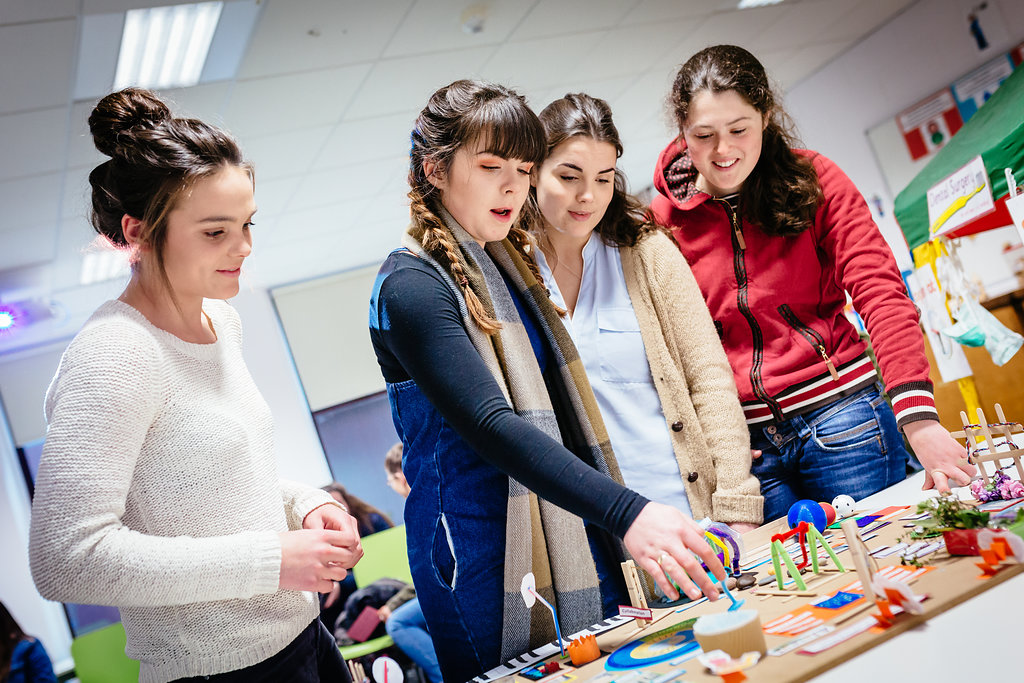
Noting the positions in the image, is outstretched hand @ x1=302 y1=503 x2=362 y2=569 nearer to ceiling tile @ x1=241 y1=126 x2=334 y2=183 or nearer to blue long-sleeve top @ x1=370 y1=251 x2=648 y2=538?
blue long-sleeve top @ x1=370 y1=251 x2=648 y2=538

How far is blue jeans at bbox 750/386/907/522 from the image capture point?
4.92 feet

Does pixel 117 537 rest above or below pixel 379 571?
above

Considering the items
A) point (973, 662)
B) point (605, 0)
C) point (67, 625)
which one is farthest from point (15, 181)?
point (973, 662)

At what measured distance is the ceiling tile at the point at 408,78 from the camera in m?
4.31

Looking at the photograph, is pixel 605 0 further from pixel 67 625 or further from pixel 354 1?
pixel 67 625

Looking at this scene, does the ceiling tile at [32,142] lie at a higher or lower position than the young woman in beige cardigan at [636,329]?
higher

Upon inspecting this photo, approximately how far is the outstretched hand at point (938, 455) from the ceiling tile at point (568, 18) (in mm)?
3421

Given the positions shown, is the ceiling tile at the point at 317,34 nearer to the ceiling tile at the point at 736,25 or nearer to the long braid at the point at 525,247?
the ceiling tile at the point at 736,25

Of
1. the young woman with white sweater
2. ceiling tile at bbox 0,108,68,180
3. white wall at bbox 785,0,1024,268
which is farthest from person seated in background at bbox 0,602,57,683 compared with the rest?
white wall at bbox 785,0,1024,268

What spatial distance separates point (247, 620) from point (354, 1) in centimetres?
318

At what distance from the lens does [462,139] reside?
129 cm

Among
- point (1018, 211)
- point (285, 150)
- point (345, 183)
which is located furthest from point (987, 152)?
point (345, 183)

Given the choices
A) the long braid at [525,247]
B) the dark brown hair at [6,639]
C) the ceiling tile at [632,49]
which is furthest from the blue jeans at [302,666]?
the ceiling tile at [632,49]

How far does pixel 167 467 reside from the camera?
1.02 meters
